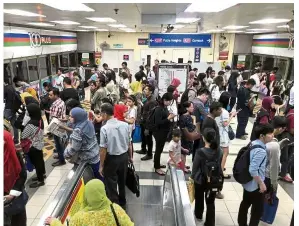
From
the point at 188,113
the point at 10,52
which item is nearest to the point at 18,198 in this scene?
the point at 188,113

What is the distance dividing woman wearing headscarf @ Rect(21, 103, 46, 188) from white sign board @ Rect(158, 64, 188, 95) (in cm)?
424

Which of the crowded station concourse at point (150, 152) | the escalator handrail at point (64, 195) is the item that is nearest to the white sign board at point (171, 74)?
the crowded station concourse at point (150, 152)

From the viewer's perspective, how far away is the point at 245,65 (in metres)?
15.6

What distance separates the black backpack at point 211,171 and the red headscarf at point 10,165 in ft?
6.59

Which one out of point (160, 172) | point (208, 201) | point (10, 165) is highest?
point (10, 165)

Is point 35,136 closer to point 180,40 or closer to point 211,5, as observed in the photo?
point 211,5

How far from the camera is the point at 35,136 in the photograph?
163 inches

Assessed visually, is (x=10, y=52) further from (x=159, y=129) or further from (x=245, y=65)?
(x=245, y=65)

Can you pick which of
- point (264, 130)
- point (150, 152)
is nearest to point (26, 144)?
point (150, 152)

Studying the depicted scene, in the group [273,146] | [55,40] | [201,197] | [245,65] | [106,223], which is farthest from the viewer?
[245,65]

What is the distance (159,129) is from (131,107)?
2.61 feet

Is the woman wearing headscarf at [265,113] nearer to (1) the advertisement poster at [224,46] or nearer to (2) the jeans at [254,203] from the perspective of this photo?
(2) the jeans at [254,203]

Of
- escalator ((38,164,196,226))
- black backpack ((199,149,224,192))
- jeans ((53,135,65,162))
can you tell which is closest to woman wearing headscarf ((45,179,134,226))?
escalator ((38,164,196,226))

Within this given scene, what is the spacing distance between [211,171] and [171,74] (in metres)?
5.01
